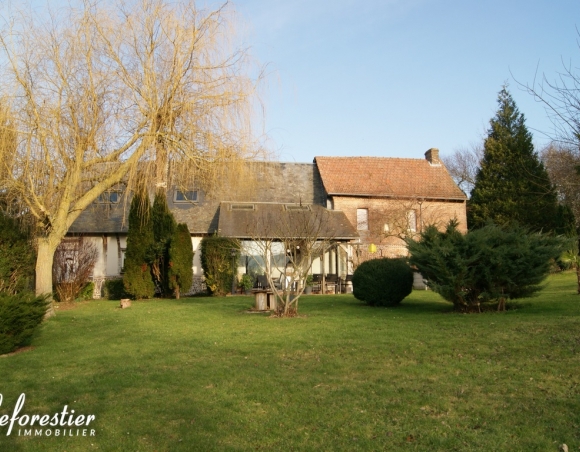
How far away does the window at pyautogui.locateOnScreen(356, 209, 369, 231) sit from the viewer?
2639cm

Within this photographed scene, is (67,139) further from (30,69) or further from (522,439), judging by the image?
(522,439)

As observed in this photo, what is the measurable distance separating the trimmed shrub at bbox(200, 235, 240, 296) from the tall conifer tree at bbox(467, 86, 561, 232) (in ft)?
59.7

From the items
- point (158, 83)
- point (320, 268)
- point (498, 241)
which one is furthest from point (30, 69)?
point (320, 268)

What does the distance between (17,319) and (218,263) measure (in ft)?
36.1

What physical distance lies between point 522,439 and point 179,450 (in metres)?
2.83

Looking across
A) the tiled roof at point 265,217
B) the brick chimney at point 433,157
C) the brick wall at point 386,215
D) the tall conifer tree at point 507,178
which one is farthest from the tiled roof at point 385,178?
the tall conifer tree at point 507,178

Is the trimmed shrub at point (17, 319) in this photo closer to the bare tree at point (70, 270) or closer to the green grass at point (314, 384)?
the green grass at point (314, 384)

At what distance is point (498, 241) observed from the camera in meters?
12.2

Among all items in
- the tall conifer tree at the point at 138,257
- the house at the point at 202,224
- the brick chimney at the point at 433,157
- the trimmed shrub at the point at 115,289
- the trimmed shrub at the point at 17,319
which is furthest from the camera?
the brick chimney at the point at 433,157

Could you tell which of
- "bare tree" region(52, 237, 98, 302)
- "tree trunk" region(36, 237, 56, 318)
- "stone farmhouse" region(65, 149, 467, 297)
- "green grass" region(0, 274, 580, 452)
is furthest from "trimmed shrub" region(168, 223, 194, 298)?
"green grass" region(0, 274, 580, 452)

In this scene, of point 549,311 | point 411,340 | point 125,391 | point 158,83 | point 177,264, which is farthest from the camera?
point 177,264

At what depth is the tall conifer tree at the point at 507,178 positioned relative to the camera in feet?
103

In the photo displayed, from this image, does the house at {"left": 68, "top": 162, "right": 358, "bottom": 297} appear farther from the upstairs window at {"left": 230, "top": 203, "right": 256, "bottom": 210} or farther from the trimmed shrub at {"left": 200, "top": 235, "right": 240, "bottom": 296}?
the trimmed shrub at {"left": 200, "top": 235, "right": 240, "bottom": 296}

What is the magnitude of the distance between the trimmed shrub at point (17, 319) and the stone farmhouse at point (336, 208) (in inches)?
467
